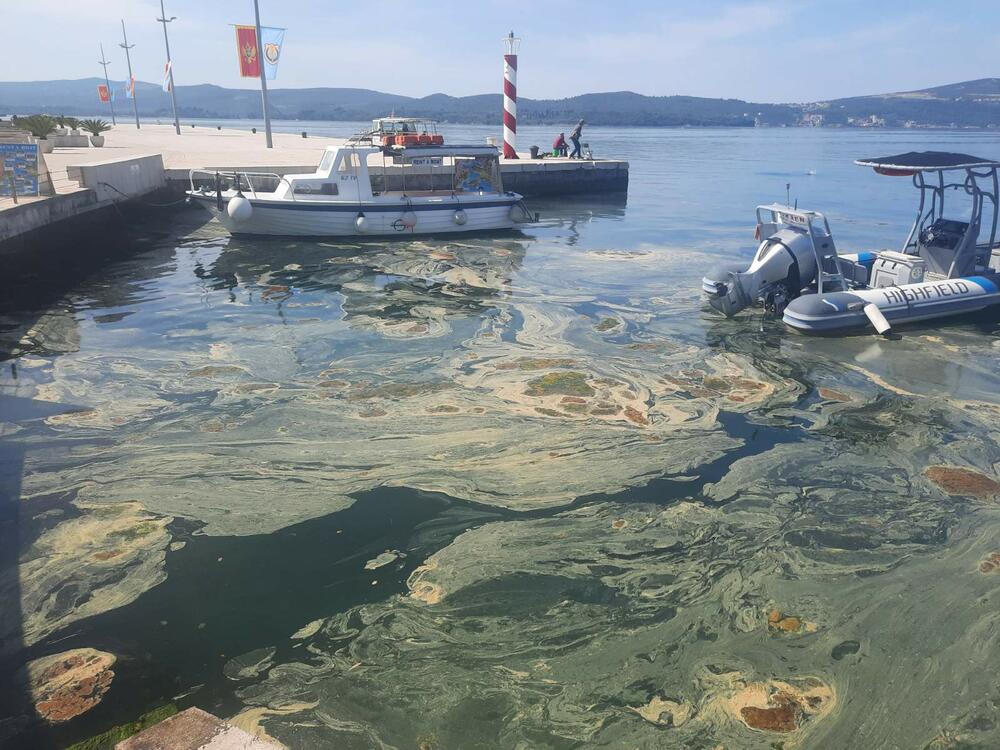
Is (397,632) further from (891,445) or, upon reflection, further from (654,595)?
(891,445)

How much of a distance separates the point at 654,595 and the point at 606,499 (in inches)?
48.8

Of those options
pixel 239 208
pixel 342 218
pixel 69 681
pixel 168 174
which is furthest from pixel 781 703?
pixel 168 174

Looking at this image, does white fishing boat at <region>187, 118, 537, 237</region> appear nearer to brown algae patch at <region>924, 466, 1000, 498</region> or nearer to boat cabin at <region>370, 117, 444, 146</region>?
boat cabin at <region>370, 117, 444, 146</region>

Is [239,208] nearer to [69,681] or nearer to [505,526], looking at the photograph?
[505,526]

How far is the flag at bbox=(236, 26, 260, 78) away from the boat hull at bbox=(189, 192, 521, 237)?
12.3 meters

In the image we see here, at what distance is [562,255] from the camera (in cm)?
1625

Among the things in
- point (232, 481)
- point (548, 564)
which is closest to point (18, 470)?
point (232, 481)

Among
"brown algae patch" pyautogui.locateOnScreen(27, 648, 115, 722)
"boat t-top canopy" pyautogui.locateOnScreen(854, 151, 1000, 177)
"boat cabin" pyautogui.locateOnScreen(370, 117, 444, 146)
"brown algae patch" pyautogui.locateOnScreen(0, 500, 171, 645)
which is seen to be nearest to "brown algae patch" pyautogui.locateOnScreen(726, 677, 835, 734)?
"brown algae patch" pyautogui.locateOnScreen(27, 648, 115, 722)

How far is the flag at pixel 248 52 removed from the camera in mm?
25797

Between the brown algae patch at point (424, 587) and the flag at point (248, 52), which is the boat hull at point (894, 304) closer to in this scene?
the brown algae patch at point (424, 587)

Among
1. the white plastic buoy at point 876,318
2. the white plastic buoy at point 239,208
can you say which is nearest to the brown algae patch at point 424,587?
the white plastic buoy at point 876,318

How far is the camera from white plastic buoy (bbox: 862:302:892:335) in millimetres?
9523

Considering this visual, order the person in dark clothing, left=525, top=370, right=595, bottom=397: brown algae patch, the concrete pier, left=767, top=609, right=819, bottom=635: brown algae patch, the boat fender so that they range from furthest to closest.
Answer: the person in dark clothing → the boat fender → the concrete pier → left=525, top=370, right=595, bottom=397: brown algae patch → left=767, top=609, right=819, bottom=635: brown algae patch

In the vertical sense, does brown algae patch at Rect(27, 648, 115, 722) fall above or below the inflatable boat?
below
